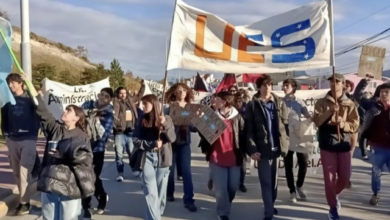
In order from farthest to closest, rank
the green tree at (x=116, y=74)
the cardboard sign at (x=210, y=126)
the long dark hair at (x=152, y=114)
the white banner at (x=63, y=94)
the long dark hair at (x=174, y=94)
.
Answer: the green tree at (x=116, y=74)
the white banner at (x=63, y=94)
the long dark hair at (x=174, y=94)
the cardboard sign at (x=210, y=126)
the long dark hair at (x=152, y=114)

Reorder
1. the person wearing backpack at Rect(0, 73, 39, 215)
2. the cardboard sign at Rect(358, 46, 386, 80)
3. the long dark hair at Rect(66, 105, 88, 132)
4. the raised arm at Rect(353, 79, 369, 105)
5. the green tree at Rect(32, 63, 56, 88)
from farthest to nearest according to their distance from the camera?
the green tree at Rect(32, 63, 56, 88), the cardboard sign at Rect(358, 46, 386, 80), the raised arm at Rect(353, 79, 369, 105), the person wearing backpack at Rect(0, 73, 39, 215), the long dark hair at Rect(66, 105, 88, 132)

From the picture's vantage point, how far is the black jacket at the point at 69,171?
4.75 m

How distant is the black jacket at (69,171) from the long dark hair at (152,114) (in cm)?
133

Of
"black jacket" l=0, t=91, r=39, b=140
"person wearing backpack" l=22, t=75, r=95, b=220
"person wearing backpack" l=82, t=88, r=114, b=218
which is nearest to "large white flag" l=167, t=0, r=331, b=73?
"person wearing backpack" l=82, t=88, r=114, b=218

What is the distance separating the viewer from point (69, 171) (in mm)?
4816

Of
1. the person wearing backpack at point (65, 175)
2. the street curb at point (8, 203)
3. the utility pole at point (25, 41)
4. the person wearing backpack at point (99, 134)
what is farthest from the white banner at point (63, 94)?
the person wearing backpack at point (65, 175)

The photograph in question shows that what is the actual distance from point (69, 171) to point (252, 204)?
3637 mm

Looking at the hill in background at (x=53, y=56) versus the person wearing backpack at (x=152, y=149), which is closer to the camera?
the person wearing backpack at (x=152, y=149)


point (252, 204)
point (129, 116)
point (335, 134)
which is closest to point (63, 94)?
point (129, 116)

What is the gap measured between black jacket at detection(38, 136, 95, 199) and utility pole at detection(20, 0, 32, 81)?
3925 mm

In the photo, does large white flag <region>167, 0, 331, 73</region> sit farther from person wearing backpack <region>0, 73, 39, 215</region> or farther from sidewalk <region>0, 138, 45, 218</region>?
sidewalk <region>0, 138, 45, 218</region>

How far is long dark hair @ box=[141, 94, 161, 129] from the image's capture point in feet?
19.8

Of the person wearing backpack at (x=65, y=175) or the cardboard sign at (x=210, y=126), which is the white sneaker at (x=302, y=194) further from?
the person wearing backpack at (x=65, y=175)

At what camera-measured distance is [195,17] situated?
642 cm
